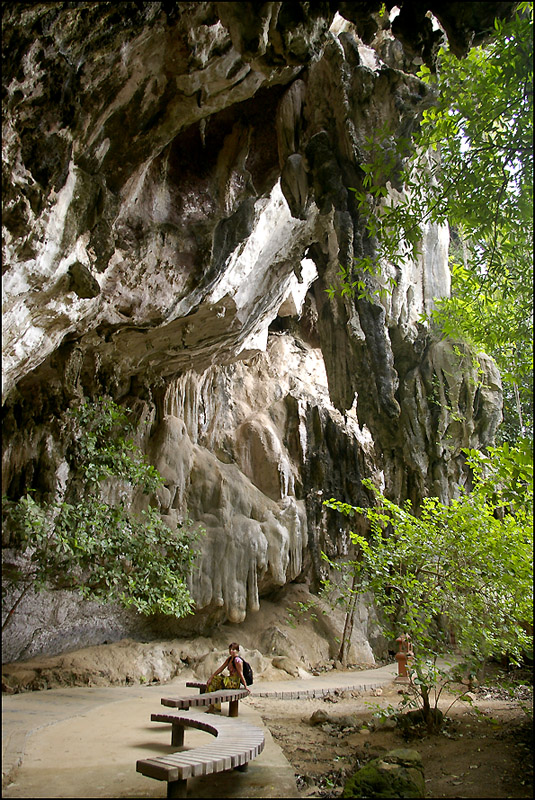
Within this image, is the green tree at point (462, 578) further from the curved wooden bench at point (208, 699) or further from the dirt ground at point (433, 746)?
the curved wooden bench at point (208, 699)

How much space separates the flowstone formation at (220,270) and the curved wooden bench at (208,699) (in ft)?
11.2

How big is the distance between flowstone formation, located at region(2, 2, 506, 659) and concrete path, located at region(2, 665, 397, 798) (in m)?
2.32

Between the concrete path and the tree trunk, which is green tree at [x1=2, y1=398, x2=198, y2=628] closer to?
the concrete path

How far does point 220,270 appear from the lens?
8539mm

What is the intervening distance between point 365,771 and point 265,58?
5.75 metres

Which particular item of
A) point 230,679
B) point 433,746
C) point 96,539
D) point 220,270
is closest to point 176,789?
point 230,679

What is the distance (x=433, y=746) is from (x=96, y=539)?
4635 mm

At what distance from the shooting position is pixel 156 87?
5801 millimetres

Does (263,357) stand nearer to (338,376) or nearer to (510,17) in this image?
(338,376)

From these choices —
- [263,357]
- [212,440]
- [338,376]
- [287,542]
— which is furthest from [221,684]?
[263,357]

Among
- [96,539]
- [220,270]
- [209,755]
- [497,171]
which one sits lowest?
[209,755]

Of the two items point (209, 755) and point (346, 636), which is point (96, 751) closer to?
point (209, 755)

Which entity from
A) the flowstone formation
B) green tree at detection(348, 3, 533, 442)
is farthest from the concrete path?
green tree at detection(348, 3, 533, 442)

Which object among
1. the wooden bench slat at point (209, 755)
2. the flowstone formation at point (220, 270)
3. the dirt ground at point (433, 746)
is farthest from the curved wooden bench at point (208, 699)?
the flowstone formation at point (220, 270)
